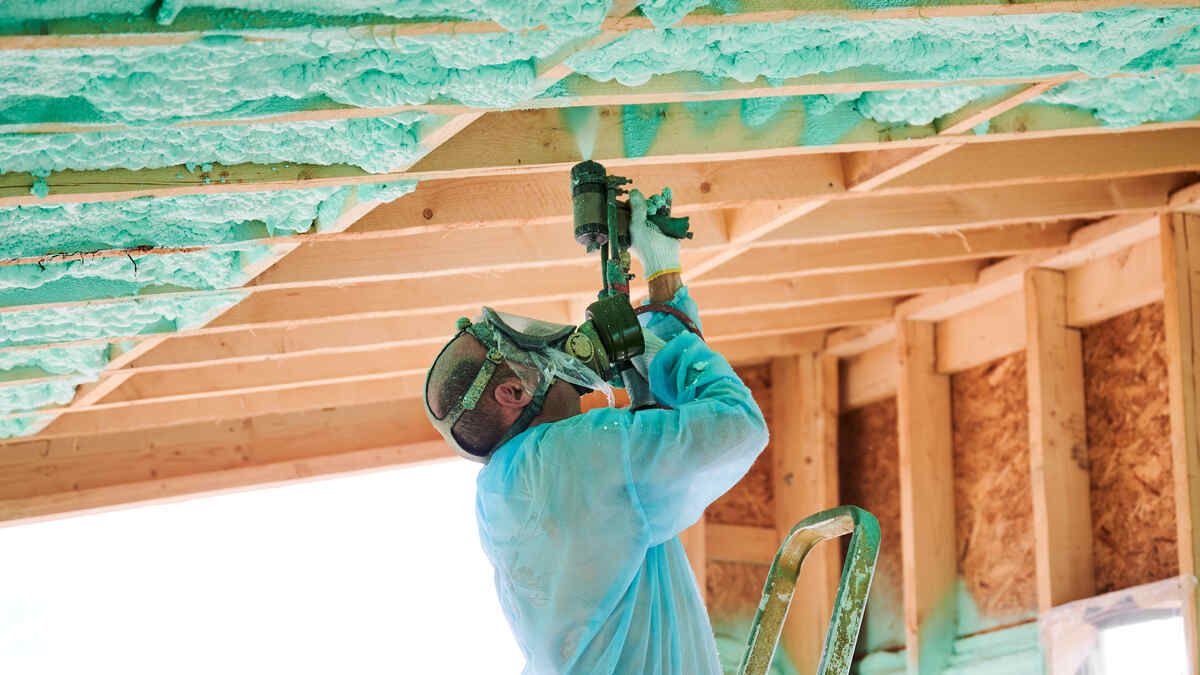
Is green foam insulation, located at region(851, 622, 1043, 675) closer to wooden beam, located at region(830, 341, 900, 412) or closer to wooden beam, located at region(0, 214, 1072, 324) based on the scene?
wooden beam, located at region(830, 341, 900, 412)

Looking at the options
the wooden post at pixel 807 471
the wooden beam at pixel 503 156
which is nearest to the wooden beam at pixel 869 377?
the wooden post at pixel 807 471

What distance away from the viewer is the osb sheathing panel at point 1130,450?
4320 millimetres

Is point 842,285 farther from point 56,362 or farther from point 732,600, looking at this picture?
point 56,362

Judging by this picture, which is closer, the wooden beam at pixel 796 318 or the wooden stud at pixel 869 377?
the wooden beam at pixel 796 318

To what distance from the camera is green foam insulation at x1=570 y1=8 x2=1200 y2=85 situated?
272 cm

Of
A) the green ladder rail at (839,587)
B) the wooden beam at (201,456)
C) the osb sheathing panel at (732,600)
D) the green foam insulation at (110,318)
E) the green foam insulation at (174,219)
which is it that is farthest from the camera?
the osb sheathing panel at (732,600)

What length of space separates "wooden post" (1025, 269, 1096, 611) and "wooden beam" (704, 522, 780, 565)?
51.0 inches

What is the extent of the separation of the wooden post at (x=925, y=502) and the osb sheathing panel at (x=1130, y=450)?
629mm

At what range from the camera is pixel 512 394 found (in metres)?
2.65

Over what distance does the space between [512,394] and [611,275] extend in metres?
0.28

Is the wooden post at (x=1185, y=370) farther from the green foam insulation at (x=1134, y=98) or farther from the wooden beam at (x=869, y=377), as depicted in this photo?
the wooden beam at (x=869, y=377)

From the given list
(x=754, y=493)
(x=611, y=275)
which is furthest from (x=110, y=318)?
(x=754, y=493)

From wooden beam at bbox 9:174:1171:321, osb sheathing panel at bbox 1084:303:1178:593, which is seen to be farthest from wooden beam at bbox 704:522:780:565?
wooden beam at bbox 9:174:1171:321

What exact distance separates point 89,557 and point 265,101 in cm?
524
